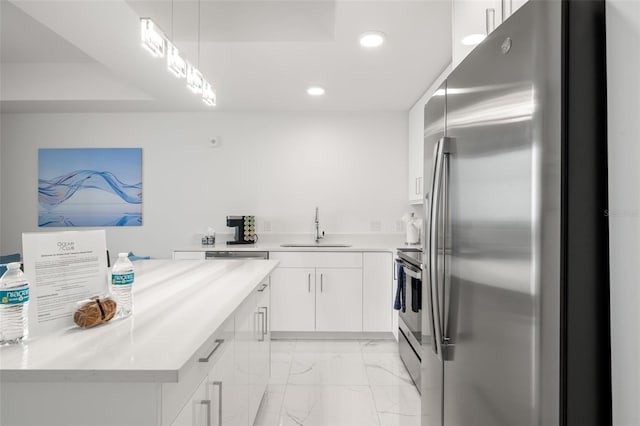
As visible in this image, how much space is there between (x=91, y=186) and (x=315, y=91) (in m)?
2.79

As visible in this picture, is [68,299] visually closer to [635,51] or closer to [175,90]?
[635,51]

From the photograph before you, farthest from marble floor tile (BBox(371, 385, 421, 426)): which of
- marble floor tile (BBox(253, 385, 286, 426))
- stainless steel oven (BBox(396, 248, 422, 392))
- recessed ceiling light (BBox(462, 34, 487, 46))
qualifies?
recessed ceiling light (BBox(462, 34, 487, 46))

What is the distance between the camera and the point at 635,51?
0.69m

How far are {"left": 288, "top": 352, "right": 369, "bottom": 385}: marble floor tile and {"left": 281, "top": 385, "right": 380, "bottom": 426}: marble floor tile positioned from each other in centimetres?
10

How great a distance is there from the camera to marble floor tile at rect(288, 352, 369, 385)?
2689 mm

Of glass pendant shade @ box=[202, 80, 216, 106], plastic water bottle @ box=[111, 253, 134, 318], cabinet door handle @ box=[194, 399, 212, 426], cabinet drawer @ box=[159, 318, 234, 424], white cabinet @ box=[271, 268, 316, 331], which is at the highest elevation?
glass pendant shade @ box=[202, 80, 216, 106]

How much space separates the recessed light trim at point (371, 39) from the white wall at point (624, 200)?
169cm

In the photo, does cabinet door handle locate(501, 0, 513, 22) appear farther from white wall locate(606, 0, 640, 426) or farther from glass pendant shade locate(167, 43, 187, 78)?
glass pendant shade locate(167, 43, 187, 78)

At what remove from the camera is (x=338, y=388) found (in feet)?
8.45

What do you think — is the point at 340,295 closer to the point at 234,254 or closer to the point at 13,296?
the point at 234,254

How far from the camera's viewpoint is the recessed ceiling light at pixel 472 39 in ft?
4.65

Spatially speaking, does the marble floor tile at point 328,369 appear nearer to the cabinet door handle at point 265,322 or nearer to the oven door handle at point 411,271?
the cabinet door handle at point 265,322

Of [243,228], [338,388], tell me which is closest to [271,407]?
[338,388]

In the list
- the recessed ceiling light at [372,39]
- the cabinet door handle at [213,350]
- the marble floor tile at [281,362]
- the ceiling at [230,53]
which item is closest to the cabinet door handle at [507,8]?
the ceiling at [230,53]
